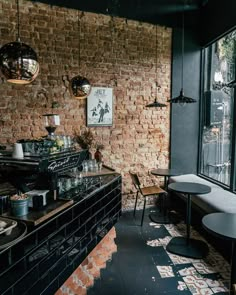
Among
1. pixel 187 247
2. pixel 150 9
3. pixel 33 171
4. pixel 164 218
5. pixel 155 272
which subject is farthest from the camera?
pixel 150 9

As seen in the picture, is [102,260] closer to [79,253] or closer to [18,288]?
[79,253]

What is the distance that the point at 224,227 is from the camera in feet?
7.55

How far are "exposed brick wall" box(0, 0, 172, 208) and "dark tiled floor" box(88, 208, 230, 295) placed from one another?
1.56 meters

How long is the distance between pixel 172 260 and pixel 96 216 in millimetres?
1261

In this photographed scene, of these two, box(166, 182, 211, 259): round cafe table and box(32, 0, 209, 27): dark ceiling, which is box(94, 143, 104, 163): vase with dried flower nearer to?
box(166, 182, 211, 259): round cafe table

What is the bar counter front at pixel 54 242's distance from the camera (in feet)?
4.89

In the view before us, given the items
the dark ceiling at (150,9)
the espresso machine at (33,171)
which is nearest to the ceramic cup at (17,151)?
the espresso machine at (33,171)

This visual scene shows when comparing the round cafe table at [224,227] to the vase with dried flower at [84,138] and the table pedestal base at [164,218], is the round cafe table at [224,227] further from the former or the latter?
the vase with dried flower at [84,138]

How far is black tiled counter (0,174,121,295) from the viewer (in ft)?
4.89

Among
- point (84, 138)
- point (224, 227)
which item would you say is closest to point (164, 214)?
point (84, 138)

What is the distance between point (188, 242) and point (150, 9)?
4.11 m

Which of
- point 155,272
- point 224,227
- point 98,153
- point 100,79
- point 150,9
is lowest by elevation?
point 155,272

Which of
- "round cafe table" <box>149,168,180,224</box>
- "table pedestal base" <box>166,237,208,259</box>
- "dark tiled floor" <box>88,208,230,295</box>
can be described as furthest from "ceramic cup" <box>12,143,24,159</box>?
"round cafe table" <box>149,168,180,224</box>

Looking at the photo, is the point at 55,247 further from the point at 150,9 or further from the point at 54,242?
the point at 150,9
